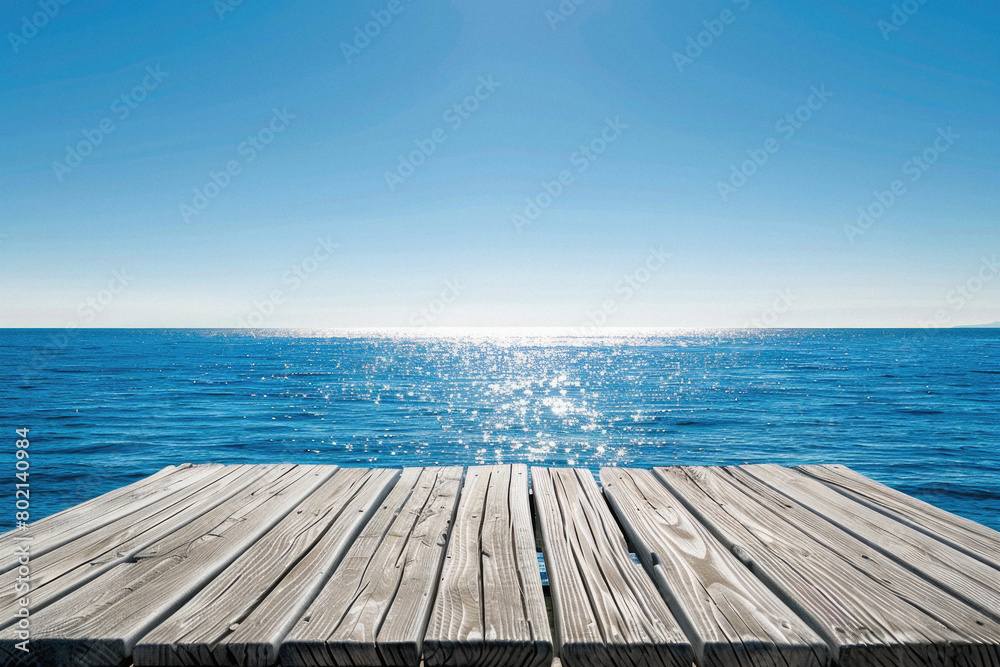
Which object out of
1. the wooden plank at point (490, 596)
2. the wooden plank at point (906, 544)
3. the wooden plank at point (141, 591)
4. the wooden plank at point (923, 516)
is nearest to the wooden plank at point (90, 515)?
the wooden plank at point (141, 591)

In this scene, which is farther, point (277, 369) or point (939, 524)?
point (277, 369)

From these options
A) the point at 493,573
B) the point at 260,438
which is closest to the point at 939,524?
the point at 493,573

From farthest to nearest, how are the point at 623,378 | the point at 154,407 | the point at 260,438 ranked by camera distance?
the point at 623,378 < the point at 154,407 < the point at 260,438

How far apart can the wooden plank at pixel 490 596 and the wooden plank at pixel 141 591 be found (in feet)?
3.11

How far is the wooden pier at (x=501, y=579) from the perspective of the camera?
1654 mm

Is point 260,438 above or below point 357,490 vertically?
below

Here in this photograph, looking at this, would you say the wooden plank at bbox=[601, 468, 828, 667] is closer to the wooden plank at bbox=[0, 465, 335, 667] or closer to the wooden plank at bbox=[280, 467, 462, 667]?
the wooden plank at bbox=[280, 467, 462, 667]

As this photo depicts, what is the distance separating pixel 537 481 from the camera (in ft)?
11.2

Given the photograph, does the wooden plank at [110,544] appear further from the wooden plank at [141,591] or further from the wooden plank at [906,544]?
the wooden plank at [906,544]

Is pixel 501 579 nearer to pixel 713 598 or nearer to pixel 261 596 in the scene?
pixel 713 598

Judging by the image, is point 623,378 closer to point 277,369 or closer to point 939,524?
point 277,369

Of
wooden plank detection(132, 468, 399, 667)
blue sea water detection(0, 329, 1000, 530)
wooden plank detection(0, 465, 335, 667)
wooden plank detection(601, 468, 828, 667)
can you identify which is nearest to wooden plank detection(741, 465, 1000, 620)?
wooden plank detection(601, 468, 828, 667)

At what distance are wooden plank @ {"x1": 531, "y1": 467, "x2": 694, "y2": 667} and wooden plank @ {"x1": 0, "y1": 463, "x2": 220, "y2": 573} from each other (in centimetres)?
226

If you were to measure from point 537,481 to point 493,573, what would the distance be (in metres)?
1.33
